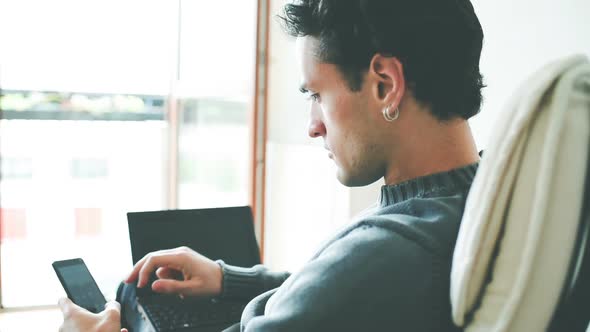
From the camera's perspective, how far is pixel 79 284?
38.5 inches

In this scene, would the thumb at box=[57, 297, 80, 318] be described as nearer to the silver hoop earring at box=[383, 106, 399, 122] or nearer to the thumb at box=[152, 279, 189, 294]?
the thumb at box=[152, 279, 189, 294]

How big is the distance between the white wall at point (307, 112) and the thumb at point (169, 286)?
0.64m

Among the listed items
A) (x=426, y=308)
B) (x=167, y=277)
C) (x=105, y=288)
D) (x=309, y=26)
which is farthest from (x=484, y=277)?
(x=105, y=288)

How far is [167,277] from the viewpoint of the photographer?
102 cm

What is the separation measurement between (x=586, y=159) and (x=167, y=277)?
73 cm

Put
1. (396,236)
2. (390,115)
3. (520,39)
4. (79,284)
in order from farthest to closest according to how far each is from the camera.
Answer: (520,39) < (79,284) < (390,115) < (396,236)

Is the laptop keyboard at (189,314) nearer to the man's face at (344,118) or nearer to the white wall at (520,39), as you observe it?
the man's face at (344,118)

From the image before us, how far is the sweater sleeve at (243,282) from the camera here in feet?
3.38

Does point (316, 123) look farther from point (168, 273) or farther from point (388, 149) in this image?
point (168, 273)

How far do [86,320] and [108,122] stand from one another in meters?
2.63

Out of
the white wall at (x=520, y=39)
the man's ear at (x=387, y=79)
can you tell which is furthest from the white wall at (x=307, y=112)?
the man's ear at (x=387, y=79)

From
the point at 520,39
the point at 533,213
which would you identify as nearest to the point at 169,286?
the point at 533,213

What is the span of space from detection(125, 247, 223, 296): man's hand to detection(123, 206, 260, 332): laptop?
0.03 metres

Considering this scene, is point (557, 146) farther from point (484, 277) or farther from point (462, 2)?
point (462, 2)
